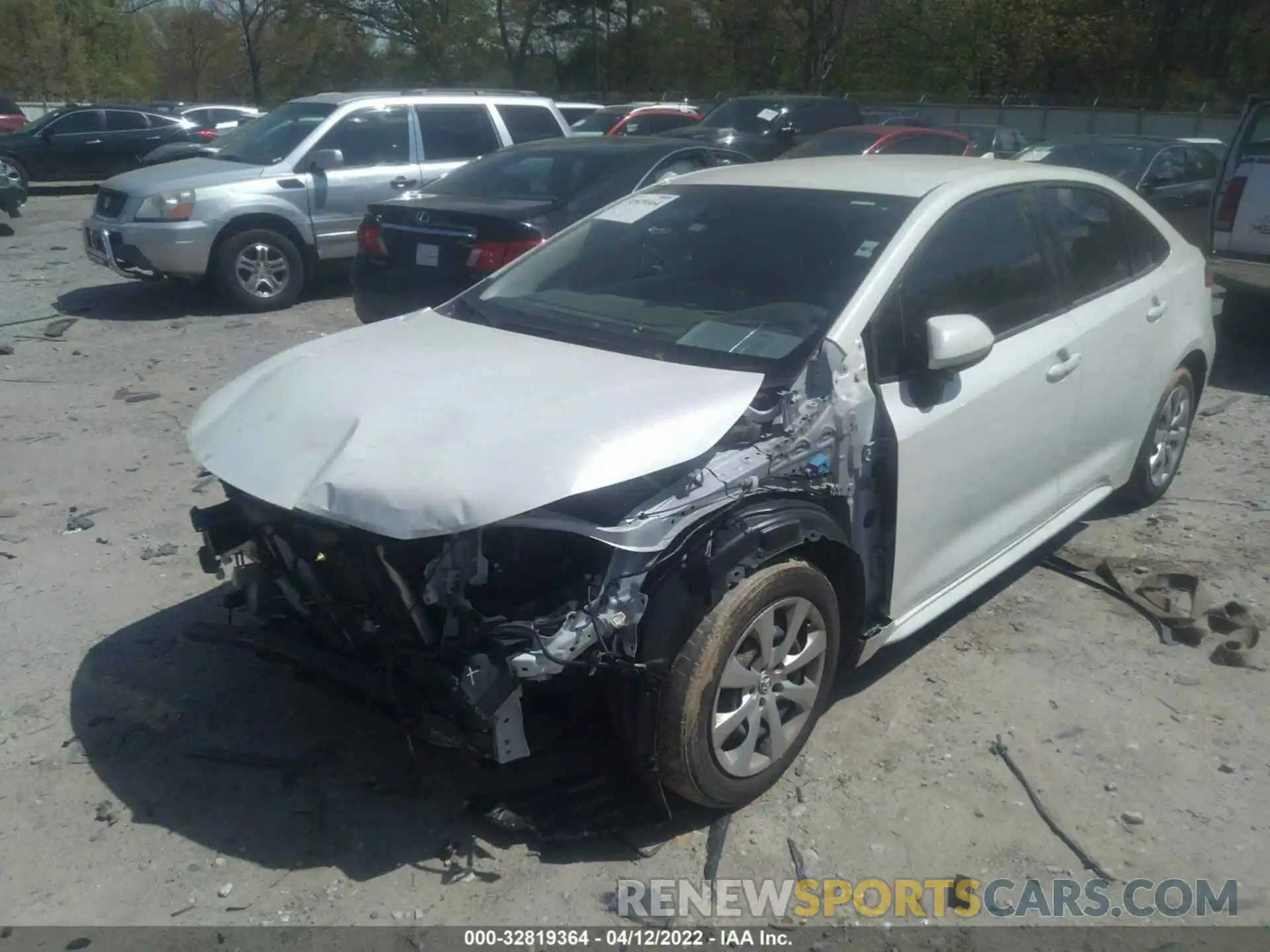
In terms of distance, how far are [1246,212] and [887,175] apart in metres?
6.03

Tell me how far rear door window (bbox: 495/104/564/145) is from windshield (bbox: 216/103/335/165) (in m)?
1.81

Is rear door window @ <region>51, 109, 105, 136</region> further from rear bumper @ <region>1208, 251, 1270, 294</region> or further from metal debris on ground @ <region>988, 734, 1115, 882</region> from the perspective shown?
metal debris on ground @ <region>988, 734, 1115, 882</region>

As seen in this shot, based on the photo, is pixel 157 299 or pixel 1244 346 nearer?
pixel 1244 346

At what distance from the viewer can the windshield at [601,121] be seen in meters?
17.5

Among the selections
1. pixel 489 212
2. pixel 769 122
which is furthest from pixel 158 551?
pixel 769 122

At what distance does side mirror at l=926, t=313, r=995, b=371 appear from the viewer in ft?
12.0

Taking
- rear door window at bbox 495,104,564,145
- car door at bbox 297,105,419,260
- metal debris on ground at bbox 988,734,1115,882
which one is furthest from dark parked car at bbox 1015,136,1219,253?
metal debris on ground at bbox 988,734,1115,882

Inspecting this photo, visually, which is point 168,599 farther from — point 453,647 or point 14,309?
point 14,309

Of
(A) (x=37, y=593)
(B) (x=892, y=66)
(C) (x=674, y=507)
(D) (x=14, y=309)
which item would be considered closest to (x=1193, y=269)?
(C) (x=674, y=507)

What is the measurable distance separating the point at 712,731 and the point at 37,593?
3265 mm

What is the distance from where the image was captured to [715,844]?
3.36m

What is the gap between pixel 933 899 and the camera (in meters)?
3.17

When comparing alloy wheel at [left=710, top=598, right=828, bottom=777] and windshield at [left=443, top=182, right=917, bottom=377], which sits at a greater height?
windshield at [left=443, top=182, right=917, bottom=377]

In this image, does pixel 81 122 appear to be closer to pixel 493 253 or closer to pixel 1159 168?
pixel 493 253
